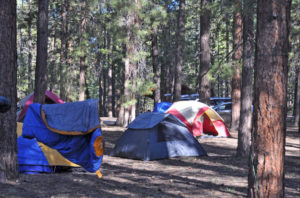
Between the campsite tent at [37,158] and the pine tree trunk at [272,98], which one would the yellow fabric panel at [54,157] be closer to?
the campsite tent at [37,158]

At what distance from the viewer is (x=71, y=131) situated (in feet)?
27.1

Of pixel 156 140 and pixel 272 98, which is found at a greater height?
pixel 272 98

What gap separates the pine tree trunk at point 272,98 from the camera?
14.6ft

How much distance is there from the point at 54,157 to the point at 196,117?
858cm

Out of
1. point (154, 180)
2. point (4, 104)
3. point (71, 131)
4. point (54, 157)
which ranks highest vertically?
point (4, 104)

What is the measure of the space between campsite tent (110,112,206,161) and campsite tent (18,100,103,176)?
2044 mm

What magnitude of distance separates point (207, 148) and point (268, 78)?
840 centimetres

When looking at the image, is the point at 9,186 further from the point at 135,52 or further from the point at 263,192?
the point at 135,52

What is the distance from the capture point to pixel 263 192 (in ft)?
14.8

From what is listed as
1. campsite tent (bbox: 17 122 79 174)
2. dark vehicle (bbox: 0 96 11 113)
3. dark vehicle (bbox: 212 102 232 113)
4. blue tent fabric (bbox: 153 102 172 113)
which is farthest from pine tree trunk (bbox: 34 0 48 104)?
dark vehicle (bbox: 212 102 232 113)

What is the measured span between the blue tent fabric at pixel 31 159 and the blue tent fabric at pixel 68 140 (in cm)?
41

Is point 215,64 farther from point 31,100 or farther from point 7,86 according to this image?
point 31,100

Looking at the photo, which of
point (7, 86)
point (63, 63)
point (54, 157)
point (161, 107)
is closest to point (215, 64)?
point (54, 157)

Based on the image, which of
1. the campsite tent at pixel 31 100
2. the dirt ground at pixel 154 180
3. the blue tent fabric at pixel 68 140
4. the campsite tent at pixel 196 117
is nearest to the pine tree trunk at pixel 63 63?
the campsite tent at pixel 31 100
